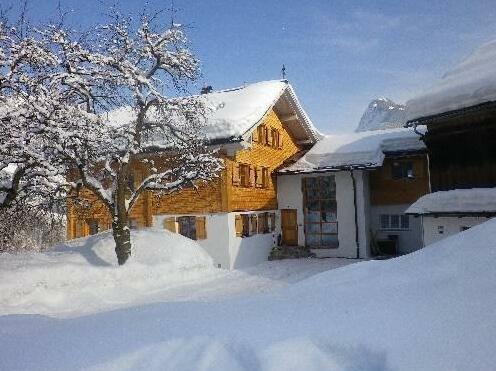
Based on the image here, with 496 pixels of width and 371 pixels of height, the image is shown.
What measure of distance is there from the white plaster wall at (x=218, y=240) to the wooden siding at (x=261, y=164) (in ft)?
2.24

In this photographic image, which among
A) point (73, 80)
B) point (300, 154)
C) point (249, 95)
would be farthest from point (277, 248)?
point (73, 80)

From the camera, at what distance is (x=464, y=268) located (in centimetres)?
399

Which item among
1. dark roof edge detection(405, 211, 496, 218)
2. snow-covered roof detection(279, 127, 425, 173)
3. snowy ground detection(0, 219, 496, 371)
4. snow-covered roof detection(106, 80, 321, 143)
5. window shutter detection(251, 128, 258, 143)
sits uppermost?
snow-covered roof detection(106, 80, 321, 143)

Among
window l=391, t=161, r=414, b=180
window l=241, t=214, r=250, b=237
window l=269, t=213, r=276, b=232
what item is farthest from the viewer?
window l=269, t=213, r=276, b=232

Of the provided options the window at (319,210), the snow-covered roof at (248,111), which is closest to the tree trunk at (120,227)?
the snow-covered roof at (248,111)

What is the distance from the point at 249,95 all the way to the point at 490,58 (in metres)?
11.3

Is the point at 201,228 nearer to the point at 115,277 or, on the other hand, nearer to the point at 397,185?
the point at 115,277

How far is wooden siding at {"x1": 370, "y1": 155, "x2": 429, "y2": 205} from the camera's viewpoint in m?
21.0

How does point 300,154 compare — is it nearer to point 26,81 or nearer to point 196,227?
Result: point 196,227

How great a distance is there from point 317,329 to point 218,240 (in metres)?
14.5

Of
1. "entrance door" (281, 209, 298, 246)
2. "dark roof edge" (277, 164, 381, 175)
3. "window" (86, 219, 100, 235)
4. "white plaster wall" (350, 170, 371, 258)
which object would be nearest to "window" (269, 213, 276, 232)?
"entrance door" (281, 209, 298, 246)

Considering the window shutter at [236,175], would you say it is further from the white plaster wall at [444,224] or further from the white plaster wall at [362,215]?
the white plaster wall at [444,224]

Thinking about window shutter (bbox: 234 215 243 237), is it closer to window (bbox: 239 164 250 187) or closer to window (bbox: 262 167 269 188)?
window (bbox: 239 164 250 187)

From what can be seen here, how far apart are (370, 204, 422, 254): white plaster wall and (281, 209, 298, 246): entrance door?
418 cm
